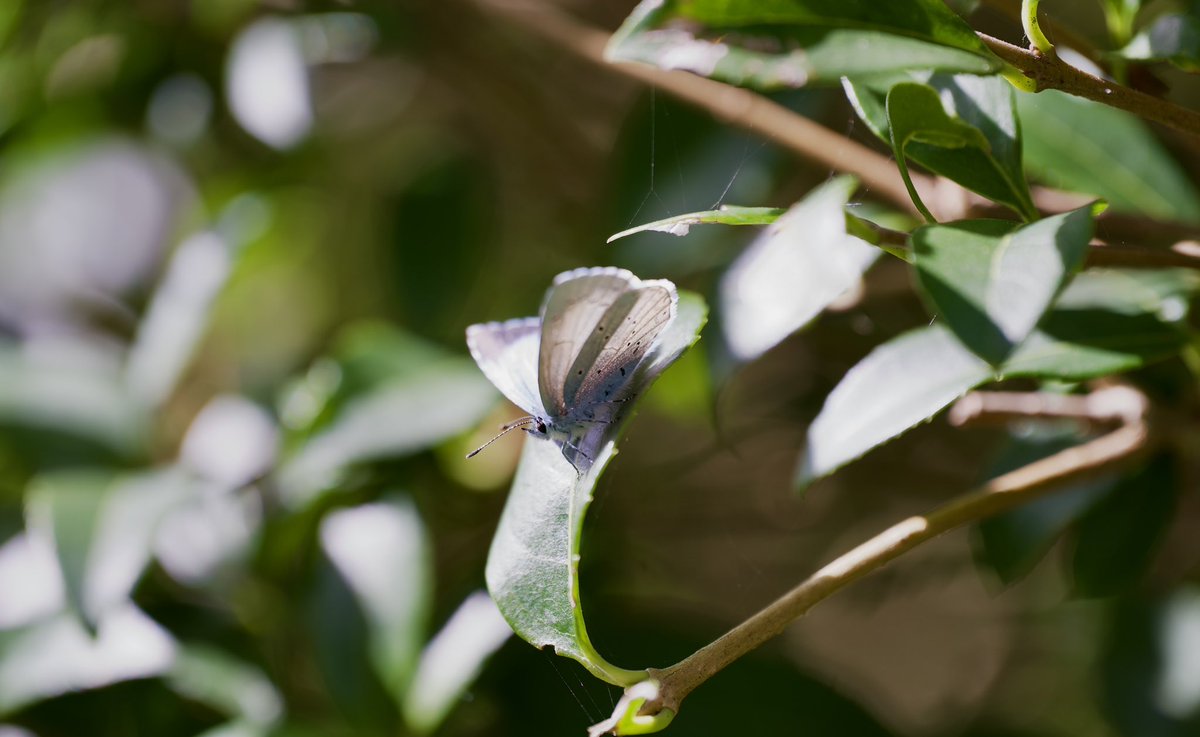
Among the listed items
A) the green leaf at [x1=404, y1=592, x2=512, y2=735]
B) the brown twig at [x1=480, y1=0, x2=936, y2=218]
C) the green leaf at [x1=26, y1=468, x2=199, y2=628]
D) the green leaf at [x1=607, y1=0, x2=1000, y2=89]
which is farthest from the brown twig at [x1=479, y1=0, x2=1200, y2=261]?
the green leaf at [x1=26, y1=468, x2=199, y2=628]

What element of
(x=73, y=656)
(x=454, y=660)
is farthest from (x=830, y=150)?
(x=73, y=656)

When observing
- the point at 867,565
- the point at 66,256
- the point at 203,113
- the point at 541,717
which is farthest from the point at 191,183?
the point at 867,565

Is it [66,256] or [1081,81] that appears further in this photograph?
[66,256]

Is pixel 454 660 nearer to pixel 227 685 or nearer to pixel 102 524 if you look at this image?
pixel 227 685

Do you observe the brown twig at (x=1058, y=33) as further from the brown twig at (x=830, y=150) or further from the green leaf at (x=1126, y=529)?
the green leaf at (x=1126, y=529)

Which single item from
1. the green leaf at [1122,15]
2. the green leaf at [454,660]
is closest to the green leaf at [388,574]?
the green leaf at [454,660]

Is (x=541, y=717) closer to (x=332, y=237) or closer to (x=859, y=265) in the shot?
(x=859, y=265)

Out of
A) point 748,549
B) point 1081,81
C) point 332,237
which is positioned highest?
point 1081,81
